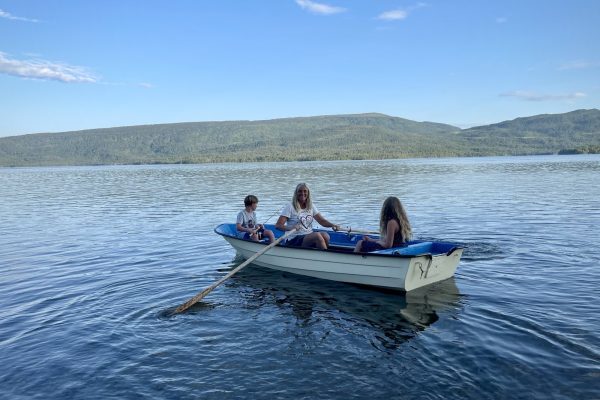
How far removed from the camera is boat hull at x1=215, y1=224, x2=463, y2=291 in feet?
33.2

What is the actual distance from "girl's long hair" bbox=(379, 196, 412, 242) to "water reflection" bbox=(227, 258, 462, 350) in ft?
4.46

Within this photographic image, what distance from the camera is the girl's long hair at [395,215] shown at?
10.6 metres

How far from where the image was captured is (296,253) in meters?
12.1

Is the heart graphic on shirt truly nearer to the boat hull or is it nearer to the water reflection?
the boat hull

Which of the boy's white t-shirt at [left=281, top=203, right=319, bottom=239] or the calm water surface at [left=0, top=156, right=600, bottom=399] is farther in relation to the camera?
the boy's white t-shirt at [left=281, top=203, right=319, bottom=239]

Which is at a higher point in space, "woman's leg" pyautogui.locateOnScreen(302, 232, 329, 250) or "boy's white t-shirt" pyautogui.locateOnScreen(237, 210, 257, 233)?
"boy's white t-shirt" pyautogui.locateOnScreen(237, 210, 257, 233)

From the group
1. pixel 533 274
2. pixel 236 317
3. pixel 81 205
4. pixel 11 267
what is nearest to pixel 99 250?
pixel 11 267

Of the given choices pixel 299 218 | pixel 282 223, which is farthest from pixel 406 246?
pixel 282 223

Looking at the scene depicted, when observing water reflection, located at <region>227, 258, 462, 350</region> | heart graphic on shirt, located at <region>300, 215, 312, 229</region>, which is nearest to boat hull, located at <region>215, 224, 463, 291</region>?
water reflection, located at <region>227, 258, 462, 350</region>

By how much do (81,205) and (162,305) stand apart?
86.6 ft

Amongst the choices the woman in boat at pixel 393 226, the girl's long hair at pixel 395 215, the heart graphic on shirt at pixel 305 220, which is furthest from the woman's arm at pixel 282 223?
the girl's long hair at pixel 395 215

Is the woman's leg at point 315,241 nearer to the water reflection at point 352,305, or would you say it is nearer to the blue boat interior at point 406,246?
the blue boat interior at point 406,246

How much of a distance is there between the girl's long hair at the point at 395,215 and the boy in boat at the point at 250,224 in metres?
3.79

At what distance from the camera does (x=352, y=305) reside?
10211 millimetres
